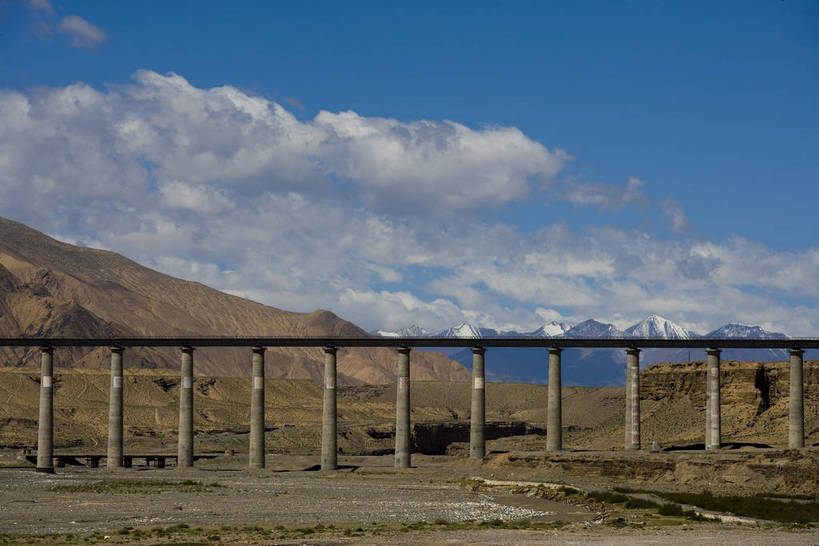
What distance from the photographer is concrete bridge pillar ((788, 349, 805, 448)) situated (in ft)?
312

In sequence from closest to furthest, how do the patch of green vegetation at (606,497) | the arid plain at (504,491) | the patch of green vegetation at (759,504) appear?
the arid plain at (504,491), the patch of green vegetation at (759,504), the patch of green vegetation at (606,497)

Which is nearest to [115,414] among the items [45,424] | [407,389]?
[45,424]

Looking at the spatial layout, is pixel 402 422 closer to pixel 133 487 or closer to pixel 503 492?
pixel 503 492

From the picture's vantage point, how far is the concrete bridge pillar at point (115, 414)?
105812 millimetres

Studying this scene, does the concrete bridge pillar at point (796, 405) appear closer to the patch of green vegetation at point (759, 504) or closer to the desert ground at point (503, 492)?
the desert ground at point (503, 492)

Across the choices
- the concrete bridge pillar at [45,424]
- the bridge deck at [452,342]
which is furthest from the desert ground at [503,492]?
the bridge deck at [452,342]

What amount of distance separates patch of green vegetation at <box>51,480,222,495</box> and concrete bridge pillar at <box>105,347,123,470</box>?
17690 mm

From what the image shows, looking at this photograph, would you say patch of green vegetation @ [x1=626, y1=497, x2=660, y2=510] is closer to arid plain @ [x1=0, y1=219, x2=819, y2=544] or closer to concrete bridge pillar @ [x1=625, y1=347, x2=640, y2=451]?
arid plain @ [x1=0, y1=219, x2=819, y2=544]

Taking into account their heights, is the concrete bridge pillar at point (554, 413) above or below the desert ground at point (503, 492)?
above

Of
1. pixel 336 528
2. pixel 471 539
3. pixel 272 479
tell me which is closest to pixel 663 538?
pixel 471 539

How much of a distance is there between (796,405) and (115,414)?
57.9m

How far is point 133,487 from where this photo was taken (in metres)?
81.9

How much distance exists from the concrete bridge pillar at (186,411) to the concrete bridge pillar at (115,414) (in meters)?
5.55

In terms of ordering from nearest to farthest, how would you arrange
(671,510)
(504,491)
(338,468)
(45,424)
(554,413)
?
(671,510), (504,491), (554,413), (45,424), (338,468)
